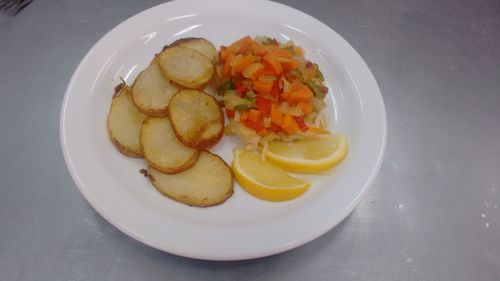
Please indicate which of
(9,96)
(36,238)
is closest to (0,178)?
(36,238)

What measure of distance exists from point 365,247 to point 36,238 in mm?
1533

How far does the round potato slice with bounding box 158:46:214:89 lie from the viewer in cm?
189

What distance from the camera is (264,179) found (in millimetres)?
1758

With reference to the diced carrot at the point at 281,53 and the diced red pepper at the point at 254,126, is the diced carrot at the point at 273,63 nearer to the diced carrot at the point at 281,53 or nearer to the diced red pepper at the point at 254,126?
the diced carrot at the point at 281,53

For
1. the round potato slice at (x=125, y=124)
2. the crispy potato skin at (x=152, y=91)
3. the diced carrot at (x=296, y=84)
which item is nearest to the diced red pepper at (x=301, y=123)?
the diced carrot at (x=296, y=84)

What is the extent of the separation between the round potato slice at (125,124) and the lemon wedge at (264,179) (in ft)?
1.46

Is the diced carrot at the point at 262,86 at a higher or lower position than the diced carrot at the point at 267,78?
lower

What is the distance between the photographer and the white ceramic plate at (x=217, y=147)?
5.14 feet

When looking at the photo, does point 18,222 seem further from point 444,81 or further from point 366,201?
point 444,81

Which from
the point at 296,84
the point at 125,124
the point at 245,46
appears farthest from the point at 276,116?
the point at 125,124

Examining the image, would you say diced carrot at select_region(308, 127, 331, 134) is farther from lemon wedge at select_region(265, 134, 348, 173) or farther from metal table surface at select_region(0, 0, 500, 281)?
metal table surface at select_region(0, 0, 500, 281)

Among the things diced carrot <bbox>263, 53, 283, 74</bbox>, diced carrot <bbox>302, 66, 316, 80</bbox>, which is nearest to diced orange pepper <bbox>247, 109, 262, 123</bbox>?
diced carrot <bbox>263, 53, 283, 74</bbox>

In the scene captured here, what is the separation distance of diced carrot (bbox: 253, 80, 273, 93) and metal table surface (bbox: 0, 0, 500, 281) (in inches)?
30.0

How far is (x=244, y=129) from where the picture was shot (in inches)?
74.2
